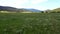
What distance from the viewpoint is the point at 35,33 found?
2586 cm

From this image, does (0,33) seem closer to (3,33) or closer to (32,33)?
(3,33)

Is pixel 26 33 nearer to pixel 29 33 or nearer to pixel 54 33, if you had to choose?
pixel 29 33

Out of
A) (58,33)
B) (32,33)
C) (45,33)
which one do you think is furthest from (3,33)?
(58,33)

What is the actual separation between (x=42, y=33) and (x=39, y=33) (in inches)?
16.7

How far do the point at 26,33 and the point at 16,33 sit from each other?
1.53m

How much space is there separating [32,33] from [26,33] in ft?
2.78

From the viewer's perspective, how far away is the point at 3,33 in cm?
2494

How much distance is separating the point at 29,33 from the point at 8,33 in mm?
2946

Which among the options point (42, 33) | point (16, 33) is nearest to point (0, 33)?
point (16, 33)

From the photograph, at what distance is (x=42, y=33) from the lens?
1014 inches

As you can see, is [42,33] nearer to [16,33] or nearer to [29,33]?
[29,33]

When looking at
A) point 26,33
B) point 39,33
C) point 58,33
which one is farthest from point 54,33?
point 26,33

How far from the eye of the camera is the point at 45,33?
84.4 feet

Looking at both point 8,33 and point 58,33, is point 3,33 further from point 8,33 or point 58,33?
point 58,33
